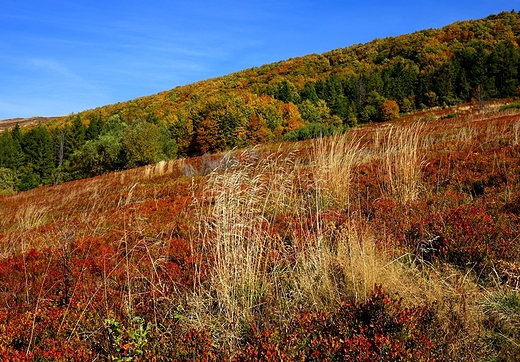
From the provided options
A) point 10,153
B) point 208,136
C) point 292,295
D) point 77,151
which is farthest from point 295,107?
point 292,295

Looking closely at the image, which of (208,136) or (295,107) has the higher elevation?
(295,107)

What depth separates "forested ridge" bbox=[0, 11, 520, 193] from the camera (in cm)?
3509

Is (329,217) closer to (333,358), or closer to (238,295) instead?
(238,295)

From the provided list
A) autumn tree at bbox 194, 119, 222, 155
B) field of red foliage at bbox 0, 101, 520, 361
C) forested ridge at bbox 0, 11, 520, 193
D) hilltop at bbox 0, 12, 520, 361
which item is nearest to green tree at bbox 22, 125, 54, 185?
forested ridge at bbox 0, 11, 520, 193

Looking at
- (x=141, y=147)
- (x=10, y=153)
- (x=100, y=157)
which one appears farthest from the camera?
(x=10, y=153)

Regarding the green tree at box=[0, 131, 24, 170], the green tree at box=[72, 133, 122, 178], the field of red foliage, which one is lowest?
the field of red foliage

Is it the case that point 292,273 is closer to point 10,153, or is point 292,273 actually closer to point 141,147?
point 141,147

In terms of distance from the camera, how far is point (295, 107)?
41.7m

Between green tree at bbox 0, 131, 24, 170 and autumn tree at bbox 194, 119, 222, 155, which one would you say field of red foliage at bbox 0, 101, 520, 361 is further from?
green tree at bbox 0, 131, 24, 170

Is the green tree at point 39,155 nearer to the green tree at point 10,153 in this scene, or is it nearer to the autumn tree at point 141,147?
the green tree at point 10,153

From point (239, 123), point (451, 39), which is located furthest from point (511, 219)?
point (451, 39)

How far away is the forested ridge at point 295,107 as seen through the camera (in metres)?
35.1

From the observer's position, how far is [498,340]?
7.14 ft

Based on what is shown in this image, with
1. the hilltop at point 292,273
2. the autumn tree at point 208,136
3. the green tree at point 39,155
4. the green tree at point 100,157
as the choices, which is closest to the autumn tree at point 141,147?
the green tree at point 100,157
